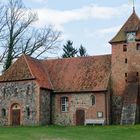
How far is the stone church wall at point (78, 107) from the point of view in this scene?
146 feet

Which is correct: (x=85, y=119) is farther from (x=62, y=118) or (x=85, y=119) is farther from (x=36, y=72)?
(x=36, y=72)

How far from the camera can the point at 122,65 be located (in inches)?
1815

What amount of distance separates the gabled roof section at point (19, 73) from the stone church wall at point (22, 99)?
564mm

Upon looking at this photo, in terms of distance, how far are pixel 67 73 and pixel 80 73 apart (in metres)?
1.89

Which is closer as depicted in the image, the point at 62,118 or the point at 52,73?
the point at 62,118

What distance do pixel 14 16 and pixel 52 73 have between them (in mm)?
14789

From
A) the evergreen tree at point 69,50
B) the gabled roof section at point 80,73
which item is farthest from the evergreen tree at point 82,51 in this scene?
the gabled roof section at point 80,73

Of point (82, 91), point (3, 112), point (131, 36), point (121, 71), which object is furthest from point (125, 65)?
point (3, 112)

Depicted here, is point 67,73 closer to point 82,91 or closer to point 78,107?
point 82,91

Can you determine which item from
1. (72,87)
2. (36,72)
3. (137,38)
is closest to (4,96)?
(36,72)

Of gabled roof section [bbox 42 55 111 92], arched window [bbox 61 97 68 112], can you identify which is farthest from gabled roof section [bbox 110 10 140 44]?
arched window [bbox 61 97 68 112]

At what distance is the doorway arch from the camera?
45344 mm

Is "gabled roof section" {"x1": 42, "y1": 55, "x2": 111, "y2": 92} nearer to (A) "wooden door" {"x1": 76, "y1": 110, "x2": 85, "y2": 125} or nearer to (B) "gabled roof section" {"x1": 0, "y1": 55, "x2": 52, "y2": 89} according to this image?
(B) "gabled roof section" {"x1": 0, "y1": 55, "x2": 52, "y2": 89}

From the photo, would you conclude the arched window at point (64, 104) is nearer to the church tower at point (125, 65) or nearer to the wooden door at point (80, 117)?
the wooden door at point (80, 117)
